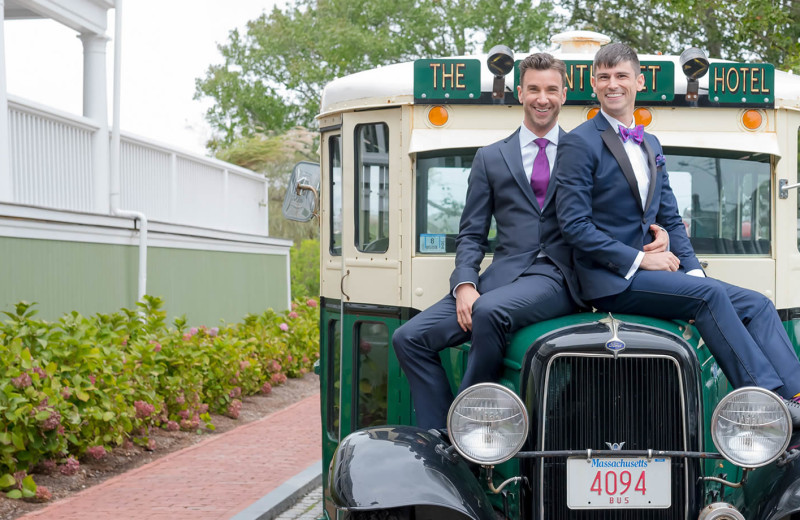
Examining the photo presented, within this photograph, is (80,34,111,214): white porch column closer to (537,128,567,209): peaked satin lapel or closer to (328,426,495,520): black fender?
(537,128,567,209): peaked satin lapel

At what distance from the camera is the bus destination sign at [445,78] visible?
5652 millimetres

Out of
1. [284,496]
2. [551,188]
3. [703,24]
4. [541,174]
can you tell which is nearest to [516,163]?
[541,174]

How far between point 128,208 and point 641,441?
10.8 m

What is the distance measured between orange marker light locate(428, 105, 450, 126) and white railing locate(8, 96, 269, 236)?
699 centimetres

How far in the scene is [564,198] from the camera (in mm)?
4668

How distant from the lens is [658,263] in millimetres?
4566

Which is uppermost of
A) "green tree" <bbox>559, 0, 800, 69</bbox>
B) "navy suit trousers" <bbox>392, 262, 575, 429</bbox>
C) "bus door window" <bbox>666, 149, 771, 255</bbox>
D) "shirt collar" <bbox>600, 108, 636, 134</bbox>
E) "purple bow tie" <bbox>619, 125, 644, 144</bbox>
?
"green tree" <bbox>559, 0, 800, 69</bbox>

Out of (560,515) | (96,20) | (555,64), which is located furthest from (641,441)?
(96,20)

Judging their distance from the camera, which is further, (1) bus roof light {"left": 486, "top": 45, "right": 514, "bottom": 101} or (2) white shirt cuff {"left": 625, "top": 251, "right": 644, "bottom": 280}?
(1) bus roof light {"left": 486, "top": 45, "right": 514, "bottom": 101}

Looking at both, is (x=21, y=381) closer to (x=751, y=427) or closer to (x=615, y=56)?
(x=615, y=56)

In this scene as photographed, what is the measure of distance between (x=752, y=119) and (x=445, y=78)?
63.4 inches

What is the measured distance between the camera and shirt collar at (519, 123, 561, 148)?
5.17 metres

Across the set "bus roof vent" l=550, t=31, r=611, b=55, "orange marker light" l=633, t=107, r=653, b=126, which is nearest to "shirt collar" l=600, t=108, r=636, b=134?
"orange marker light" l=633, t=107, r=653, b=126

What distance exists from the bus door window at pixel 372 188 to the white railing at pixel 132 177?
257 inches
